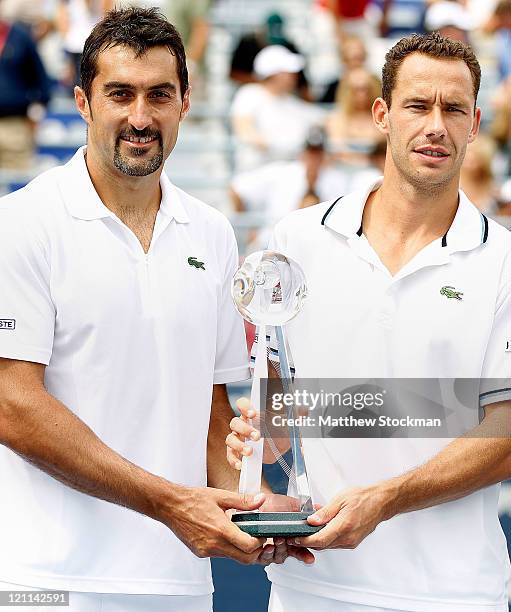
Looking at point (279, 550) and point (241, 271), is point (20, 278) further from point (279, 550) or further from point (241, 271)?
point (279, 550)

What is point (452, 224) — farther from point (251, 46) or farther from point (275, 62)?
point (251, 46)

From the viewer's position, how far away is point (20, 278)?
2.97 m

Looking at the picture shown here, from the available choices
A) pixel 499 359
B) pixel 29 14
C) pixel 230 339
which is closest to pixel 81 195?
pixel 230 339

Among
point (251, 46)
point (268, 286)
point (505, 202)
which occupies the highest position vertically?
point (251, 46)

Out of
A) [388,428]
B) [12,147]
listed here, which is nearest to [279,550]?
[388,428]

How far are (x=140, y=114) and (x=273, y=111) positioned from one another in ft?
17.5

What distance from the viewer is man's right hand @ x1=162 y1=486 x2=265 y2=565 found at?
114 inches

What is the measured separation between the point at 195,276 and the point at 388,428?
637 mm

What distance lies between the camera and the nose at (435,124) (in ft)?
10.3

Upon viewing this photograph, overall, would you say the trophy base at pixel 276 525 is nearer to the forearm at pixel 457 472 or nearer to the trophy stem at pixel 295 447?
the trophy stem at pixel 295 447

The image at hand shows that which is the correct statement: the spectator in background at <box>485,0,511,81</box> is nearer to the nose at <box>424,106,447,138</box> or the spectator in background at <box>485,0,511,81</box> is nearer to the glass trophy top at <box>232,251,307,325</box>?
the nose at <box>424,106,447,138</box>

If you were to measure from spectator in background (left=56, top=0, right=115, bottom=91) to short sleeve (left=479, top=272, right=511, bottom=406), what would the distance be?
572 centimetres

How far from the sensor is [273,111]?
8305 millimetres

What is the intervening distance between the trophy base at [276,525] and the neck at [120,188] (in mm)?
850
